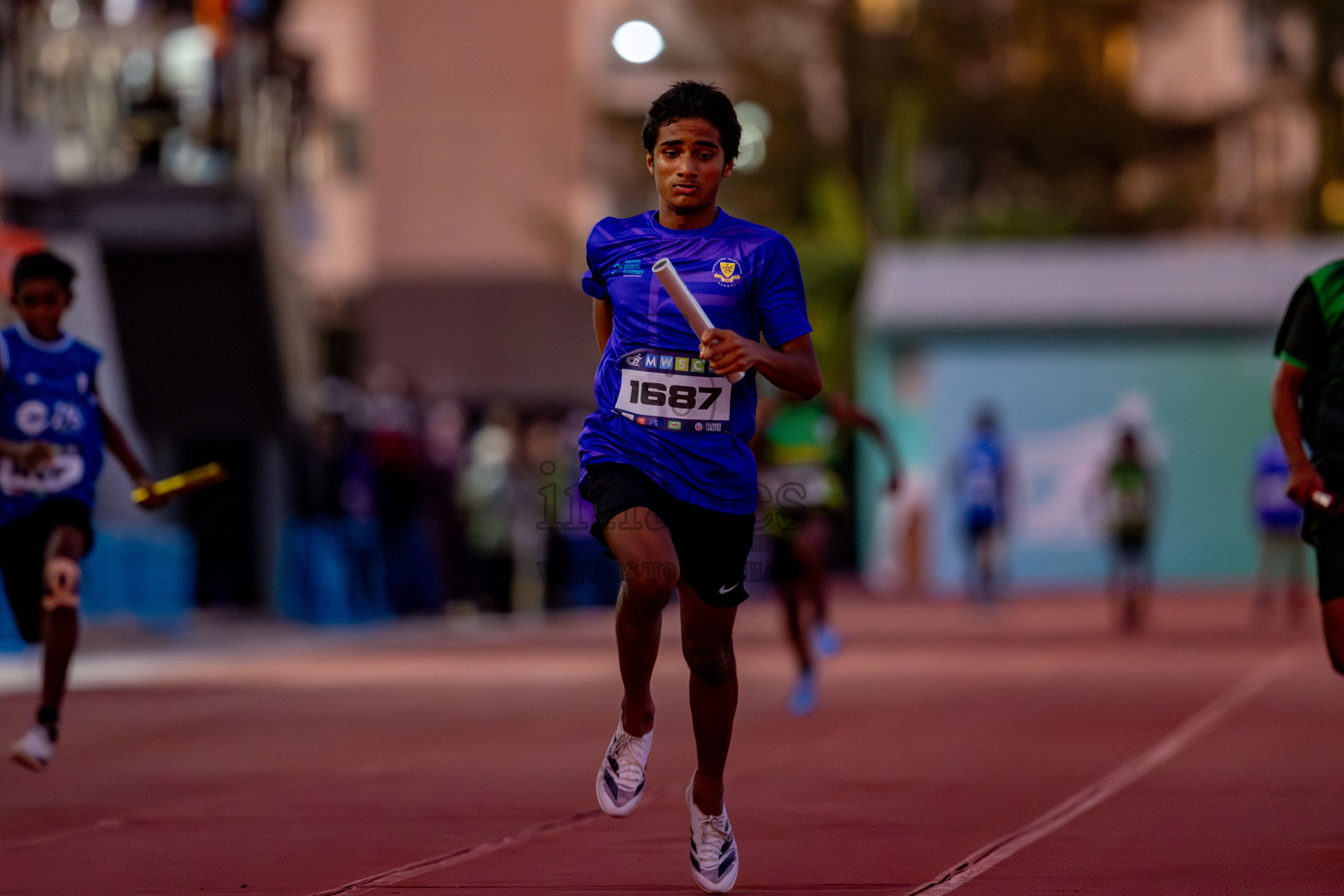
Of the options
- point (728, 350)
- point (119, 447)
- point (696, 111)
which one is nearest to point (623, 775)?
point (728, 350)

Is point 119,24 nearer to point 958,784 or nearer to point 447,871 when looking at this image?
point 958,784

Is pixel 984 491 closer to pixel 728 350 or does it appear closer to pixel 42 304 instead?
pixel 42 304

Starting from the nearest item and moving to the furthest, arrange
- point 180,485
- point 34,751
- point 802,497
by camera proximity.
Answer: point 34,751 → point 180,485 → point 802,497

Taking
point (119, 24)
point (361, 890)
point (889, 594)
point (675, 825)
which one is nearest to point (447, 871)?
point (361, 890)

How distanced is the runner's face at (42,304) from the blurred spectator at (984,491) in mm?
16272

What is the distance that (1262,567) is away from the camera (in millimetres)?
23766

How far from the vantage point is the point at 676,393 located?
21.9ft

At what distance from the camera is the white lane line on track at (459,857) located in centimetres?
689

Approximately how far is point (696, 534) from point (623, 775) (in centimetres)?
69

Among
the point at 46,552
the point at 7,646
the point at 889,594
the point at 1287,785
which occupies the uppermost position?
the point at 46,552

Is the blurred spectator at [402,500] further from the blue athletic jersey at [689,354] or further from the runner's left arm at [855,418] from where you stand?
the blue athletic jersey at [689,354]

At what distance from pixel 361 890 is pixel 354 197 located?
144 feet

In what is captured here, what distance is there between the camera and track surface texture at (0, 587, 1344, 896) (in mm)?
7227

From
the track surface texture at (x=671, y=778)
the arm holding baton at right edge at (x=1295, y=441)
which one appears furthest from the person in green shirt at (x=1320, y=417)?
the track surface texture at (x=671, y=778)
